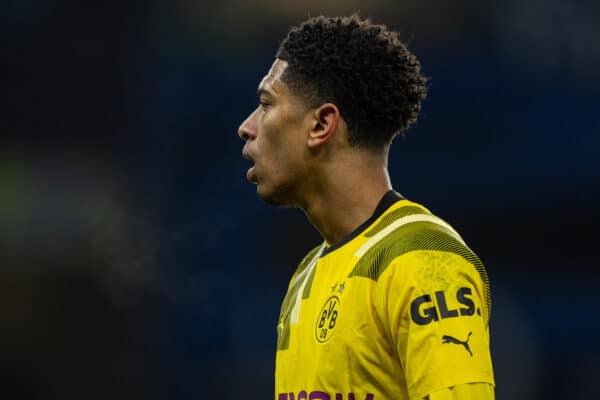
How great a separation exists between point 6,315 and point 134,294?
28.7 inches

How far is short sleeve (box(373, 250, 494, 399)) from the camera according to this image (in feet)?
5.07

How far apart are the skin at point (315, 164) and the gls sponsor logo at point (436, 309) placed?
416 mm

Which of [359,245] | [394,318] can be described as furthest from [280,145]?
[394,318]

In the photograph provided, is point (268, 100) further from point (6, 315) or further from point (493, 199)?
point (6, 315)

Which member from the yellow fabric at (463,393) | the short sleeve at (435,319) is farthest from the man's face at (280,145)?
the yellow fabric at (463,393)

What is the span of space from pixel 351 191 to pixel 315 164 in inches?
4.2

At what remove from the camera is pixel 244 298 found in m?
4.79

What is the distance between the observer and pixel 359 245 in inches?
74.6

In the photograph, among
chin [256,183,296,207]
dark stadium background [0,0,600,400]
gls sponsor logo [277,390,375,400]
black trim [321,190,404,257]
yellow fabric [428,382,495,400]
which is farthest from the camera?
dark stadium background [0,0,600,400]

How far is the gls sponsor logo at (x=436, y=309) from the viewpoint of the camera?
62.1 inches

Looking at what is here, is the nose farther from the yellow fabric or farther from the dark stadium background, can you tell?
the dark stadium background

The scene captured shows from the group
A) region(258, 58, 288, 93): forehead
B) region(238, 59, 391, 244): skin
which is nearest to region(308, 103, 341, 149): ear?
region(238, 59, 391, 244): skin

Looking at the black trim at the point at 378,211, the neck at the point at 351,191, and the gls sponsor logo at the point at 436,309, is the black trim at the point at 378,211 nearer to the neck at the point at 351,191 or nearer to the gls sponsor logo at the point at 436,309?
the neck at the point at 351,191

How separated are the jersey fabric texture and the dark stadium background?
276 cm
